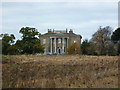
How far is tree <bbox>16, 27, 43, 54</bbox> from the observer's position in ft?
162

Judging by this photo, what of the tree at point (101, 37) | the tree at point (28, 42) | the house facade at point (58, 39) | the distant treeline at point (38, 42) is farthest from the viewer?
the house facade at point (58, 39)

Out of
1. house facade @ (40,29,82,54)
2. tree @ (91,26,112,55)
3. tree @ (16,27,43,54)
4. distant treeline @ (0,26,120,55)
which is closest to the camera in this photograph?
distant treeline @ (0,26,120,55)

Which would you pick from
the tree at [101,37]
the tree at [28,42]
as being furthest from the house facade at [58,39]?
the tree at [28,42]

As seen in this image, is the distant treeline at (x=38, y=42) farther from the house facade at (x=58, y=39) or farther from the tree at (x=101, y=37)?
the house facade at (x=58, y=39)

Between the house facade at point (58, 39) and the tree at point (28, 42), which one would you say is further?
the house facade at point (58, 39)

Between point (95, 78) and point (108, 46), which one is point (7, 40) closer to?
point (108, 46)

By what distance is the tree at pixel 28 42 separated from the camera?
49.5 meters

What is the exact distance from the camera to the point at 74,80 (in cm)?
839

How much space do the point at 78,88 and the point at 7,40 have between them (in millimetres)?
37905

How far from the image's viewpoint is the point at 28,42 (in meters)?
52.0

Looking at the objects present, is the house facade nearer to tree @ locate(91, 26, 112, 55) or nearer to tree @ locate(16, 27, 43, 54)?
tree @ locate(91, 26, 112, 55)

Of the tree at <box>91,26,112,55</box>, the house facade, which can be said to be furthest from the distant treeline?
the house facade

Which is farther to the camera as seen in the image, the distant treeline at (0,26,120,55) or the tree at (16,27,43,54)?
the tree at (16,27,43,54)

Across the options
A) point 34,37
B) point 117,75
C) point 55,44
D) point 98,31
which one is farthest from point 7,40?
point 55,44
